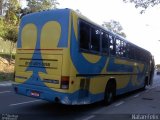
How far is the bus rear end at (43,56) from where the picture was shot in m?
10.7

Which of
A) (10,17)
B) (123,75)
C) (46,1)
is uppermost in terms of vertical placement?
(46,1)

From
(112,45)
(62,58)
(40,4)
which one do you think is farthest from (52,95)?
(40,4)

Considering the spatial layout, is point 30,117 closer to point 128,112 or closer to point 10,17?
point 128,112

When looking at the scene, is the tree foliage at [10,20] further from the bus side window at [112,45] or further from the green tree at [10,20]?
the bus side window at [112,45]

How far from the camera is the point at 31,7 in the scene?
40.5m

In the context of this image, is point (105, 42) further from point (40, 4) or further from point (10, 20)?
point (40, 4)

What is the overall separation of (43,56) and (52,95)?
1365 millimetres

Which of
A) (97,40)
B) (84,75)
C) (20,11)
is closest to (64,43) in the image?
(84,75)

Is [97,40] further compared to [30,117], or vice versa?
[97,40]

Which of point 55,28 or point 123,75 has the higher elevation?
point 55,28

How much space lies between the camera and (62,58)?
35.0ft

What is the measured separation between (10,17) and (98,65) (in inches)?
960

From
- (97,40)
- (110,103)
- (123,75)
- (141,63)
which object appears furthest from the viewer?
(141,63)

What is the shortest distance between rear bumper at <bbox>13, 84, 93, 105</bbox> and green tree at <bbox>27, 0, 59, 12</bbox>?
28638mm
